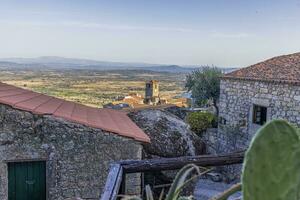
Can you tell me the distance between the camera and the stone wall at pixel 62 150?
5910 mm

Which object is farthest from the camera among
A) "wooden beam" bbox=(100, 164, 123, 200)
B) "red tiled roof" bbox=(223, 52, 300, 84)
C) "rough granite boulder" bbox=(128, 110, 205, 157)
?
"red tiled roof" bbox=(223, 52, 300, 84)

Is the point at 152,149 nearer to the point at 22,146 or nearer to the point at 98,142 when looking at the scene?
the point at 98,142

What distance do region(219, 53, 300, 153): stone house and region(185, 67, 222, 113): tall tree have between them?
316 centimetres

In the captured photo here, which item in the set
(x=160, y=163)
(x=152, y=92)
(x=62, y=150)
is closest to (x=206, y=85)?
(x=152, y=92)

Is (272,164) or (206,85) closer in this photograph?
(272,164)

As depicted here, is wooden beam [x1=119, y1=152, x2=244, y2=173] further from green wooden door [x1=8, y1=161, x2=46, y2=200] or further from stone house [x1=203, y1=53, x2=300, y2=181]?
stone house [x1=203, y1=53, x2=300, y2=181]

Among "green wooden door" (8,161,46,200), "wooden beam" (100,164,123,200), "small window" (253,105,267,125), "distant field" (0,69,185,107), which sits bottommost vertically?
"distant field" (0,69,185,107)

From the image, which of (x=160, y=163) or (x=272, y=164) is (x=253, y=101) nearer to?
(x=160, y=163)

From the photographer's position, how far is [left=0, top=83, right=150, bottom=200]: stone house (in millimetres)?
5910

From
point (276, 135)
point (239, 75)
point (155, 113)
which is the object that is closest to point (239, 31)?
point (239, 75)

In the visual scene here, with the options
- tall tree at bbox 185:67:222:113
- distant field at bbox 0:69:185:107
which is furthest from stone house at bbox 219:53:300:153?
distant field at bbox 0:69:185:107

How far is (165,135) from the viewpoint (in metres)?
8.18

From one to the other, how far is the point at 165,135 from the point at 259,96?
15.3ft

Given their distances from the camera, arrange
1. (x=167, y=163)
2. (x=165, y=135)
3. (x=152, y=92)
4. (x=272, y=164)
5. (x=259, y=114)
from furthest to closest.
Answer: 1. (x=152, y=92)
2. (x=259, y=114)
3. (x=165, y=135)
4. (x=167, y=163)
5. (x=272, y=164)
